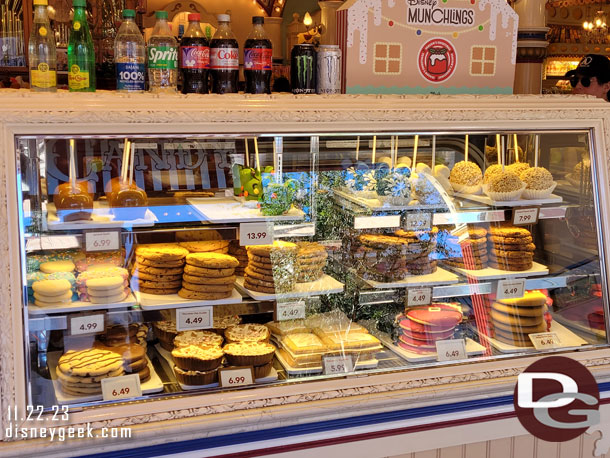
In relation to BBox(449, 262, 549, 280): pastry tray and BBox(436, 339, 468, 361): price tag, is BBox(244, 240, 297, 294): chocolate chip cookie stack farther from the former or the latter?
BBox(449, 262, 549, 280): pastry tray

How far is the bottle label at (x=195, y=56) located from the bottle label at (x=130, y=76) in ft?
0.46

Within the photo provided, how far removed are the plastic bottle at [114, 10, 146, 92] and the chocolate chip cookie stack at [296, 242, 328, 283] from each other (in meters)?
0.89

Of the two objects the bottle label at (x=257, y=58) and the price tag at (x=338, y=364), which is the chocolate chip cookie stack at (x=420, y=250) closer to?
the price tag at (x=338, y=364)

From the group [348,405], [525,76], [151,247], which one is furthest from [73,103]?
[525,76]

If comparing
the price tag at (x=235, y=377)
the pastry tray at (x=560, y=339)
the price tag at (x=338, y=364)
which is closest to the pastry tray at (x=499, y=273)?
the pastry tray at (x=560, y=339)

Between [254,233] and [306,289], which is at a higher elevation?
[254,233]

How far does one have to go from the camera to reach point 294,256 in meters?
2.64

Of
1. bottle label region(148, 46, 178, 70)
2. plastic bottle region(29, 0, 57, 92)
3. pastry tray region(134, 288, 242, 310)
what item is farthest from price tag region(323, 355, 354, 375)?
plastic bottle region(29, 0, 57, 92)

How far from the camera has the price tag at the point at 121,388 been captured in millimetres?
2084

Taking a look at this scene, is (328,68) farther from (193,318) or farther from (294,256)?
(193,318)

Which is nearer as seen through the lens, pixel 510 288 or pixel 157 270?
pixel 157 270

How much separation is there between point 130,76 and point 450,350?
1549mm

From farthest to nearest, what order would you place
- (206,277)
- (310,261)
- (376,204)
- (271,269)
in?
(376,204) → (310,261) → (271,269) → (206,277)

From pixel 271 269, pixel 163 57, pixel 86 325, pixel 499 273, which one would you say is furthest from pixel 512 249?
pixel 86 325
